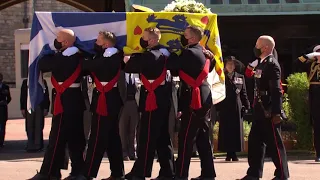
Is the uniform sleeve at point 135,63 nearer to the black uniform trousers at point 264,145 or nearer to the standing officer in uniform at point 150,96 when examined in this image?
the standing officer in uniform at point 150,96

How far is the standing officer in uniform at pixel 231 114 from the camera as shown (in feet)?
36.6

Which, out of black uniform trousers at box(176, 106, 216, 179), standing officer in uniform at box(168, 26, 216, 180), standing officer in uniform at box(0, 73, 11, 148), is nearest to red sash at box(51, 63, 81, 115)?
standing officer in uniform at box(168, 26, 216, 180)

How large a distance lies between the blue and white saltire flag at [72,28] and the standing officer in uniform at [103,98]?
1.21 feet

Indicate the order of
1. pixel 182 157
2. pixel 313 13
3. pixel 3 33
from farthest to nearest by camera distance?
pixel 3 33
pixel 313 13
pixel 182 157

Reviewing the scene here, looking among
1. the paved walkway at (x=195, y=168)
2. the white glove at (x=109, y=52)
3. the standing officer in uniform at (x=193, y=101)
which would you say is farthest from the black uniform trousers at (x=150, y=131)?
the paved walkway at (x=195, y=168)

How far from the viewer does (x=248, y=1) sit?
1533 centimetres

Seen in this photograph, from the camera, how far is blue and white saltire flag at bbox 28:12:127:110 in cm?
856

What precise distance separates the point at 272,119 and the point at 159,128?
1408mm

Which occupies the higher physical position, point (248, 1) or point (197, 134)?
point (248, 1)

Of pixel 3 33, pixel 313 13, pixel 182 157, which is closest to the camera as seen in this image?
pixel 182 157

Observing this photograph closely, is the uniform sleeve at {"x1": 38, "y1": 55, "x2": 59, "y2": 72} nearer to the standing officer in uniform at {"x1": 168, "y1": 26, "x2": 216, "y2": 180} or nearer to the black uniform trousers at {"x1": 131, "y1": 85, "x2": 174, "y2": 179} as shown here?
the black uniform trousers at {"x1": 131, "y1": 85, "x2": 174, "y2": 179}

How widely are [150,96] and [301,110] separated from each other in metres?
4.78

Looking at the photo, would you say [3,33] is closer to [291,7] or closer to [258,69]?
[291,7]

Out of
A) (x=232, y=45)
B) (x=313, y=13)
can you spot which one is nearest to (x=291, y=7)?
(x=313, y=13)
